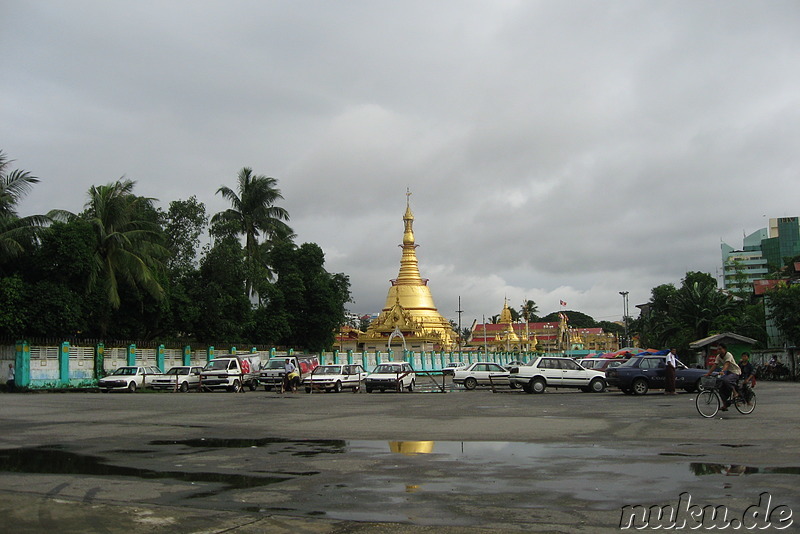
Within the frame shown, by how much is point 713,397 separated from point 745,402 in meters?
1.13

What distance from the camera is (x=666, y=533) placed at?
22.2ft

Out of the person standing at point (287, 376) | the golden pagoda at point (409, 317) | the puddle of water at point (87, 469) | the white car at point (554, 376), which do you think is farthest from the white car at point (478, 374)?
the golden pagoda at point (409, 317)

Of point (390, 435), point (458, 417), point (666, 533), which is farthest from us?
point (458, 417)

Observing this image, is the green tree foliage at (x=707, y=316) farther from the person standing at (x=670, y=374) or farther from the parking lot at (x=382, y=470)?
the parking lot at (x=382, y=470)

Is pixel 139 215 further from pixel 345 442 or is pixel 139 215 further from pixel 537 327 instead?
pixel 537 327

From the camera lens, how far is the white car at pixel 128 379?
113ft

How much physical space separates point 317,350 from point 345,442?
44.5 meters

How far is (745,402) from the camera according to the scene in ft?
59.1

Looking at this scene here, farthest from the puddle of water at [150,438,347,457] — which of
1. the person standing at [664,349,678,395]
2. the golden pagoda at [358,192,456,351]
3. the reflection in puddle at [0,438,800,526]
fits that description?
the golden pagoda at [358,192,456,351]

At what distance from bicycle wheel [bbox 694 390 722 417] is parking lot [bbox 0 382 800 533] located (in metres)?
0.28

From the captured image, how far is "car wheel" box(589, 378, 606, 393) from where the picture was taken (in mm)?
31250

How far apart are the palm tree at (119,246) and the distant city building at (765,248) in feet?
377

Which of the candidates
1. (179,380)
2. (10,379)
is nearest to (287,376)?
(179,380)

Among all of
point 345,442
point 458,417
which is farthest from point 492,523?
point 458,417
